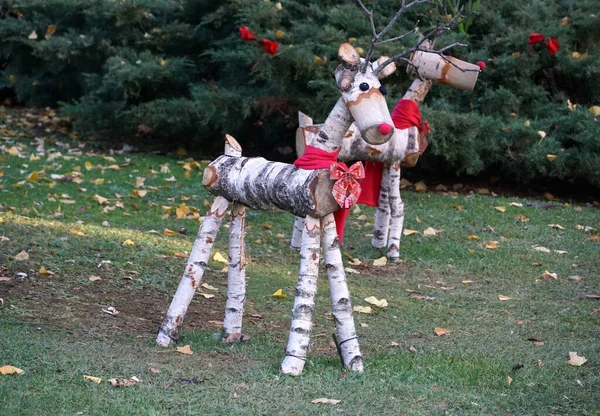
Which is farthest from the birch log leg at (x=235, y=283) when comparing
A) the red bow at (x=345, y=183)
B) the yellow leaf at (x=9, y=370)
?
the yellow leaf at (x=9, y=370)

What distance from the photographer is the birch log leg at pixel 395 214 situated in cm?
670

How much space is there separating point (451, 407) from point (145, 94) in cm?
870

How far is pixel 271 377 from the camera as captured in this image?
12.9 feet

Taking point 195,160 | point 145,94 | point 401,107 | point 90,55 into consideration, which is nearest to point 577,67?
point 401,107

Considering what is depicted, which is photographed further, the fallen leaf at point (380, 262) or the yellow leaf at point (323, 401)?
the fallen leaf at point (380, 262)

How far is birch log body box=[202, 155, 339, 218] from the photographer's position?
3.97m

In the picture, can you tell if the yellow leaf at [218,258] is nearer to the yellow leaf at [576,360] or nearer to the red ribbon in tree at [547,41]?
the yellow leaf at [576,360]

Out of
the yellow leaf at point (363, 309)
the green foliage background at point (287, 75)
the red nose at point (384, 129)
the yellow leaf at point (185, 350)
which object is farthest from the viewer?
the green foliage background at point (287, 75)

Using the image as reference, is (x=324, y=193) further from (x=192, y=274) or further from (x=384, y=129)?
(x=192, y=274)

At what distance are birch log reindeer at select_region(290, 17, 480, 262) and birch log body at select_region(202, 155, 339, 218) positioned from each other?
159 centimetres

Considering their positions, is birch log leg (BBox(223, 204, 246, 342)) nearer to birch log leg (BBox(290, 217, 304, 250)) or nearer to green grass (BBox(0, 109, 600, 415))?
green grass (BBox(0, 109, 600, 415))

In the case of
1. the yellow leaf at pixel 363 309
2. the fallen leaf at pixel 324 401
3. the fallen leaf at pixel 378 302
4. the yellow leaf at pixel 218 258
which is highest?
the fallen leaf at pixel 324 401

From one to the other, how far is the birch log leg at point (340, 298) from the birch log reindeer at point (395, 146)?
1954 mm

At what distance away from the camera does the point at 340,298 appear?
4.05 m
